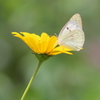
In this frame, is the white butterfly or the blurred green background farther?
the blurred green background

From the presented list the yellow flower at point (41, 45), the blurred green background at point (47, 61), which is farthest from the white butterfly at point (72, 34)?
the blurred green background at point (47, 61)

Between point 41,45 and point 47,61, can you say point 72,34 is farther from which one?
point 47,61

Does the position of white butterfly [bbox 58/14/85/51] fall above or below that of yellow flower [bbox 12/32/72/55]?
above

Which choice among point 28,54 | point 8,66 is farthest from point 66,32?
point 8,66

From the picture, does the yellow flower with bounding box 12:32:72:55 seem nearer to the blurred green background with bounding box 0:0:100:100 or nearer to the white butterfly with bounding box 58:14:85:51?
the white butterfly with bounding box 58:14:85:51

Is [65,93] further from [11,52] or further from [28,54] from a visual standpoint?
[11,52]

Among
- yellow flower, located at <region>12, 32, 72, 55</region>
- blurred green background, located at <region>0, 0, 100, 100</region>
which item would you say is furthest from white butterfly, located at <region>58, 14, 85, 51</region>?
blurred green background, located at <region>0, 0, 100, 100</region>
